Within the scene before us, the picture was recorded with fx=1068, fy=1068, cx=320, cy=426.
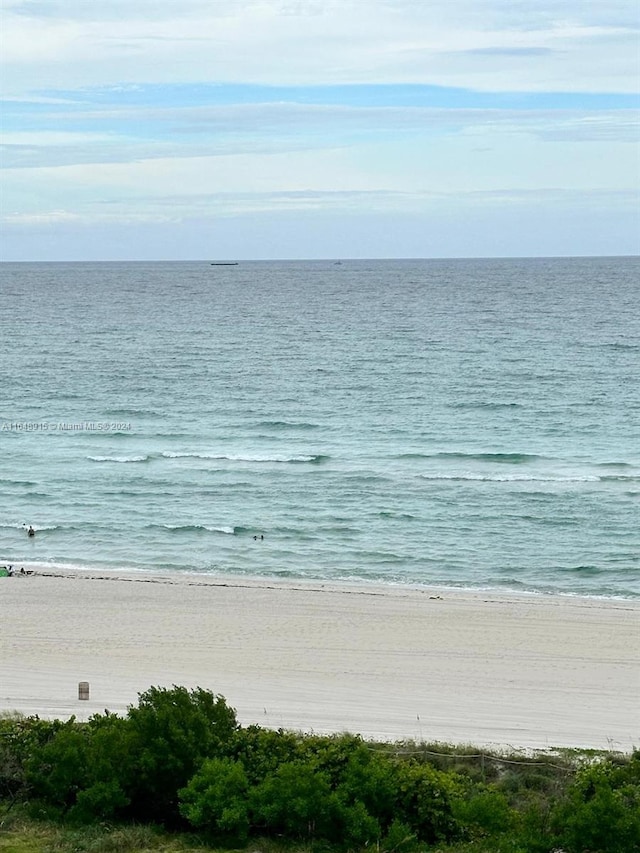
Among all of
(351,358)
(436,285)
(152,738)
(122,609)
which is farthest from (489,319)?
(152,738)

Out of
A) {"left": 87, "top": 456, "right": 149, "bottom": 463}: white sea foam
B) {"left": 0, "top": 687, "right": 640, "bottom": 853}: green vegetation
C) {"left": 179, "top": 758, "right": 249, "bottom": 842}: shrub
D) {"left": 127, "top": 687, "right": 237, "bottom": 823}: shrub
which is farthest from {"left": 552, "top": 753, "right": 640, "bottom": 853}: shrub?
{"left": 87, "top": 456, "right": 149, "bottom": 463}: white sea foam

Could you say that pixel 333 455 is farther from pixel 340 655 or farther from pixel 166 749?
pixel 166 749

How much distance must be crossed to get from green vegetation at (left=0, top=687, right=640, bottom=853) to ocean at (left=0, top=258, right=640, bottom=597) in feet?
47.5

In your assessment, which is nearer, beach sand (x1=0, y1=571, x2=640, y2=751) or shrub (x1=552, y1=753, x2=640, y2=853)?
shrub (x1=552, y1=753, x2=640, y2=853)

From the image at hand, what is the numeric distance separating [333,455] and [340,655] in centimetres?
2104

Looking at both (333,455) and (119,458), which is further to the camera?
(333,455)

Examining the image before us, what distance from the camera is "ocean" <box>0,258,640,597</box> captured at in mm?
31625

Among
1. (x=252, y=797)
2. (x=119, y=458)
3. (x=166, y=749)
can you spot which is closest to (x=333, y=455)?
(x=119, y=458)

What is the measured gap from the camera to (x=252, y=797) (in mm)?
13867

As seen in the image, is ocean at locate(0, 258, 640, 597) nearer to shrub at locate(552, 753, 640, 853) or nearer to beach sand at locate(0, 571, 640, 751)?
beach sand at locate(0, 571, 640, 751)

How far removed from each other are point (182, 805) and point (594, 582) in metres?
18.1

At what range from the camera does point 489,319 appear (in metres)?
102

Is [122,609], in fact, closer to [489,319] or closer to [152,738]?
[152,738]

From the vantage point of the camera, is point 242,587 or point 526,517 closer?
point 242,587
